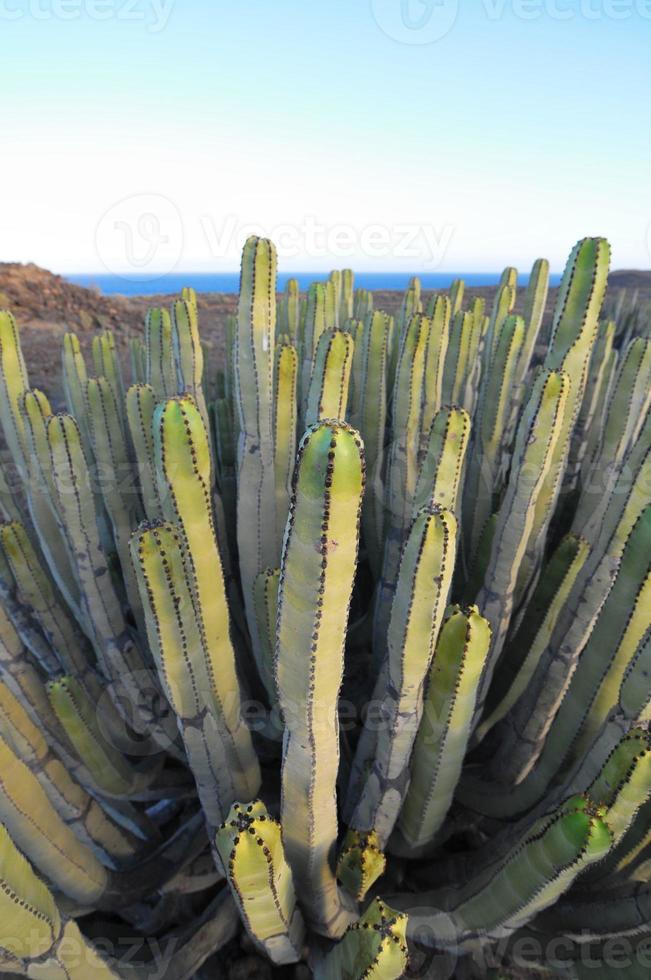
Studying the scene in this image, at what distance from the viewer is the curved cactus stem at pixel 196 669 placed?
172 cm

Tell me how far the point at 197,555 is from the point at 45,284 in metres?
15.4

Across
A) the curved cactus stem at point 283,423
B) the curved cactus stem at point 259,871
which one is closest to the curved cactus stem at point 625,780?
the curved cactus stem at point 259,871

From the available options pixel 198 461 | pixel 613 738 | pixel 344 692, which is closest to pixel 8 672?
pixel 198 461

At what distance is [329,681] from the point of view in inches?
59.0

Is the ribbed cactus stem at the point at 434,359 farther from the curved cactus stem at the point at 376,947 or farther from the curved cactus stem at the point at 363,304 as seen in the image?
the curved cactus stem at the point at 363,304

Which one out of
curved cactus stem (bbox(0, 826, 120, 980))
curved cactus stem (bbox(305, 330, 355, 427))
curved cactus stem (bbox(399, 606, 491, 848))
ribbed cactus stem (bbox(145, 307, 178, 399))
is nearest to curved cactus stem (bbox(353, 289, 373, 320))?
ribbed cactus stem (bbox(145, 307, 178, 399))

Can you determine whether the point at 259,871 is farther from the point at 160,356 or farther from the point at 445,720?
the point at 160,356

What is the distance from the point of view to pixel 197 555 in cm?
184

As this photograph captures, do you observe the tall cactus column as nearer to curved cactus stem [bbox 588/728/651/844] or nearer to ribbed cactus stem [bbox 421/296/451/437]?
ribbed cactus stem [bbox 421/296/451/437]

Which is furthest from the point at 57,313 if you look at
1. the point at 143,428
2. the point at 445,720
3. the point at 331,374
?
the point at 445,720

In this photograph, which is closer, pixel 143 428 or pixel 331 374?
pixel 331 374

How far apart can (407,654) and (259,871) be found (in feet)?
2.17

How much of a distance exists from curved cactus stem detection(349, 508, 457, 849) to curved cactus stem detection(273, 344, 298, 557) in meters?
1.01

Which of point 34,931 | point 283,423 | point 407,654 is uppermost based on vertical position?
point 283,423
